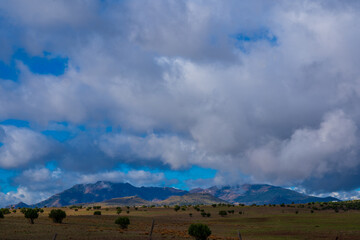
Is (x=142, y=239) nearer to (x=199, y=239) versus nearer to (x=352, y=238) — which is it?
(x=199, y=239)

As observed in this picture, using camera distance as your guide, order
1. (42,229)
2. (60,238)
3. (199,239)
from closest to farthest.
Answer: (60,238) → (199,239) → (42,229)

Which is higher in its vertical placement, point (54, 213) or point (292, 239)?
point (54, 213)

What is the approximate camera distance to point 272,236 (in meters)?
64.2

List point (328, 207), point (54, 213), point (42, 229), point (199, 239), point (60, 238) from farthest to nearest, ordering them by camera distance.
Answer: point (328, 207)
point (54, 213)
point (42, 229)
point (199, 239)
point (60, 238)

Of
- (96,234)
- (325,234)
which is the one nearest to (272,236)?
(325,234)

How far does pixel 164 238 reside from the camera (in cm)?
5378


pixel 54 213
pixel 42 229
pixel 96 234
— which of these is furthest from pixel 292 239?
pixel 54 213

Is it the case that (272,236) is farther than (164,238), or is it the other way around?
(272,236)

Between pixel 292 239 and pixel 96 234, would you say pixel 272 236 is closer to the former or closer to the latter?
pixel 292 239

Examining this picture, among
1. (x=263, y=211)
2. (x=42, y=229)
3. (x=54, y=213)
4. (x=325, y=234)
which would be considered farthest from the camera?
(x=263, y=211)

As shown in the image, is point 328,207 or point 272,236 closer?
point 272,236

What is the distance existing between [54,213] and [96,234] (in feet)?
75.4

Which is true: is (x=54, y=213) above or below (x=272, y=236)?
above

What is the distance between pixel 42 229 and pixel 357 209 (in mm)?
136289
